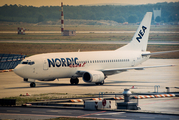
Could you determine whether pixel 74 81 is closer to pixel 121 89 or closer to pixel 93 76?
pixel 93 76

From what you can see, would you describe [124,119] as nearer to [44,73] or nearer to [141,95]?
[141,95]

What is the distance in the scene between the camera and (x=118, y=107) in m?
28.9

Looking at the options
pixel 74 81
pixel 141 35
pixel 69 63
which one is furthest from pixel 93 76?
pixel 141 35

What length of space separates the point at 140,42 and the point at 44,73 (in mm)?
18546

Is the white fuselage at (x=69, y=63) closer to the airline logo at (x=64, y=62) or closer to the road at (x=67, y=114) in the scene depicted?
the airline logo at (x=64, y=62)

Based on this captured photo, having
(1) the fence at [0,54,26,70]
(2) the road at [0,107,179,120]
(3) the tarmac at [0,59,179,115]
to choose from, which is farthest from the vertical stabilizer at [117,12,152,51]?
(2) the road at [0,107,179,120]

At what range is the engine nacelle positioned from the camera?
1809 inches

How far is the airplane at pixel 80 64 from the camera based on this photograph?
43.9 meters

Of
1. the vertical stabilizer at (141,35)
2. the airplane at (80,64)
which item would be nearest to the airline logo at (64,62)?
the airplane at (80,64)

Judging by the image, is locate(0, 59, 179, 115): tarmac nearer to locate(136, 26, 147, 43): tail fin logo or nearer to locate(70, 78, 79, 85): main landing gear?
locate(70, 78, 79, 85): main landing gear

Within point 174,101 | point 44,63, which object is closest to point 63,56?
point 44,63

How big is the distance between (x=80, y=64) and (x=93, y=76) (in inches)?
110

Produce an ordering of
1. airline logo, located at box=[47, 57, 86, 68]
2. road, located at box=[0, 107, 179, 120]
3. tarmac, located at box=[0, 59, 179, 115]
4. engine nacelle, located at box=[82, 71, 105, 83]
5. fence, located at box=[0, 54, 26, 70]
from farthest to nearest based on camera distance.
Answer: fence, located at box=[0, 54, 26, 70] < engine nacelle, located at box=[82, 71, 105, 83] < airline logo, located at box=[47, 57, 86, 68] < tarmac, located at box=[0, 59, 179, 115] < road, located at box=[0, 107, 179, 120]

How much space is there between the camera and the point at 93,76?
4594 cm
